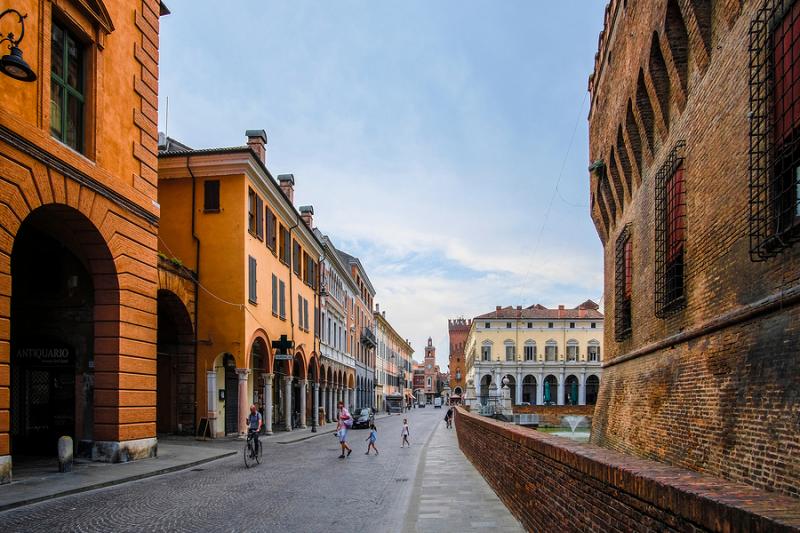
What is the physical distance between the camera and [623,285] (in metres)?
19.5

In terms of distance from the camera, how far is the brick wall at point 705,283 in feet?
25.0

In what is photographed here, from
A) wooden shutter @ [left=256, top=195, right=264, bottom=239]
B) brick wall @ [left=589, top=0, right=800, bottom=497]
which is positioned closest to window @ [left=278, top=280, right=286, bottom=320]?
wooden shutter @ [left=256, top=195, right=264, bottom=239]

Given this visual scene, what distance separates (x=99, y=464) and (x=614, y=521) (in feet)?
48.5

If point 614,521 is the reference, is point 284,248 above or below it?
above

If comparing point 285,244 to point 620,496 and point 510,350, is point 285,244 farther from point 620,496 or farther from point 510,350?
point 510,350

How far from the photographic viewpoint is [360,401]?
66250mm

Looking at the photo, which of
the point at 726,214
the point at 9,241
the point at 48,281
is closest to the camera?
the point at 726,214

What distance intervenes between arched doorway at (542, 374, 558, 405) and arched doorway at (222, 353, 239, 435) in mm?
71859

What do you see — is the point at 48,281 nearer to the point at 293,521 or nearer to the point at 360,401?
the point at 293,521

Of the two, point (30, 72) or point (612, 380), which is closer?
point (30, 72)

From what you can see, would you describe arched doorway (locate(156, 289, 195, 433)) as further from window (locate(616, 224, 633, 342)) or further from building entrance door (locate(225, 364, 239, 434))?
window (locate(616, 224, 633, 342))

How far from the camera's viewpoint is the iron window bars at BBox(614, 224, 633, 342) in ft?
61.6

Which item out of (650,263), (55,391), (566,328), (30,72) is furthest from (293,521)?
(566,328)

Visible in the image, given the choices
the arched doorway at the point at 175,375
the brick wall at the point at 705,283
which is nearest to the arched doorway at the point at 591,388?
the arched doorway at the point at 175,375
